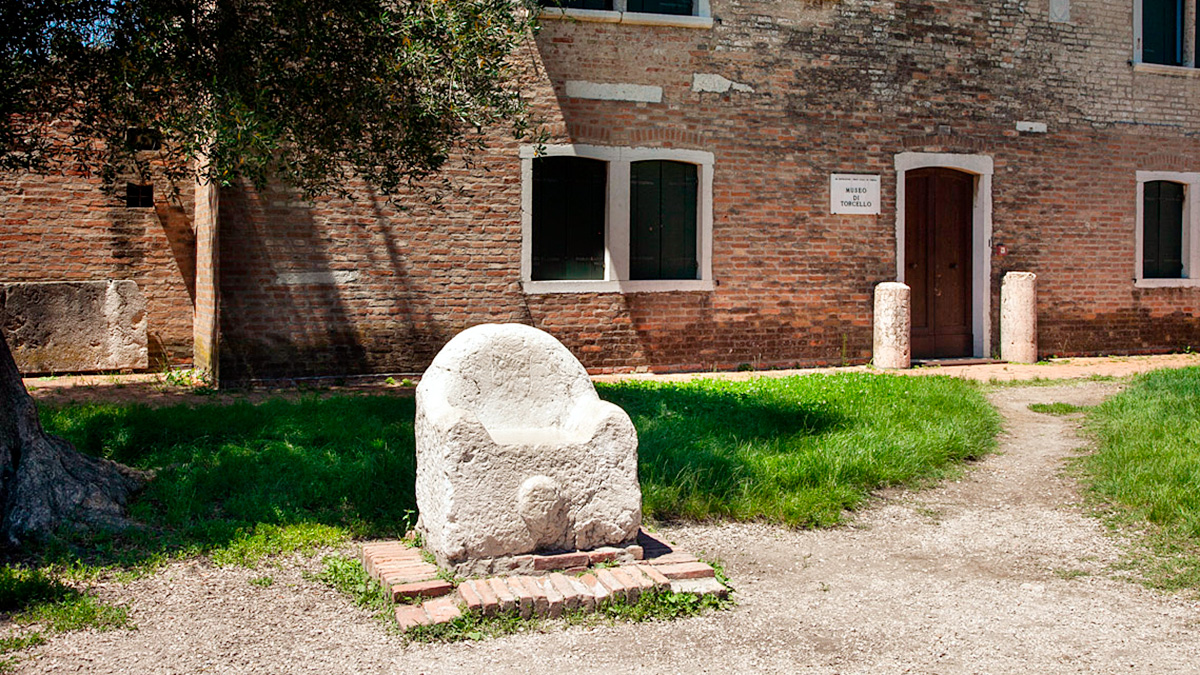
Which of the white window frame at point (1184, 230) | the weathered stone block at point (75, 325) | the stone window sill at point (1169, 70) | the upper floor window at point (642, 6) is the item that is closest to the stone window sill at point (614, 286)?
the upper floor window at point (642, 6)

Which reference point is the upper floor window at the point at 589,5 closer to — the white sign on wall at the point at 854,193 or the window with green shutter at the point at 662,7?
the window with green shutter at the point at 662,7

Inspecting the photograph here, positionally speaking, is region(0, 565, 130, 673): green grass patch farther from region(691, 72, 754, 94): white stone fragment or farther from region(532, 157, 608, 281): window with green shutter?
region(691, 72, 754, 94): white stone fragment

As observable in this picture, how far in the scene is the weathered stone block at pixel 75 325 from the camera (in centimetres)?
1120

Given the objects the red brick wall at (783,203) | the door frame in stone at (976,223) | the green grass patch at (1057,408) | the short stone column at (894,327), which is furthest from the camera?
the door frame in stone at (976,223)

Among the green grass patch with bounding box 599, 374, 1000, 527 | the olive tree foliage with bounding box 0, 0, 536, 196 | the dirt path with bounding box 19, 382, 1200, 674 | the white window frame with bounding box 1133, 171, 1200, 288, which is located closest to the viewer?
the dirt path with bounding box 19, 382, 1200, 674

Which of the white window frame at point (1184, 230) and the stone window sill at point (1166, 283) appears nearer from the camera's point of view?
the white window frame at point (1184, 230)

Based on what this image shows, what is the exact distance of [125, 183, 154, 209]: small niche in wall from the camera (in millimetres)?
11961

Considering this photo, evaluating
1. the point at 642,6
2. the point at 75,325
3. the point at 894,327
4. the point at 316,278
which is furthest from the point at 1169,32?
the point at 75,325

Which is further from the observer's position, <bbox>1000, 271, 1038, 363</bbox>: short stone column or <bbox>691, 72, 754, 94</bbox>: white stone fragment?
<bbox>1000, 271, 1038, 363</bbox>: short stone column

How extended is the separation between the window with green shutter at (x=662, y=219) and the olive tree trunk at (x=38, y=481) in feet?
24.1

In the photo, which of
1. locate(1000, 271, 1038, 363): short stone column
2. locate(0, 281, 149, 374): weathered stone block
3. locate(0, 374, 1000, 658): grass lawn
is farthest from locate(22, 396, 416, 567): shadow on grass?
locate(1000, 271, 1038, 363): short stone column

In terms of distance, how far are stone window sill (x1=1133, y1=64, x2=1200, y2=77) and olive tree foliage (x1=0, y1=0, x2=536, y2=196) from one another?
10.2m

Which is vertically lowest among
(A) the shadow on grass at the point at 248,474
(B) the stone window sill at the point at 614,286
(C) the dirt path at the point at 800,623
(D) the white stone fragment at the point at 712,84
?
(C) the dirt path at the point at 800,623

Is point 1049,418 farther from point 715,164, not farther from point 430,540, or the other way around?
point 430,540
